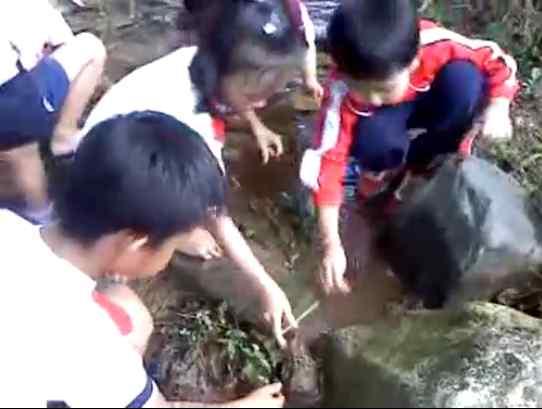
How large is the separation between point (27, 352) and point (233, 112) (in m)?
1.13

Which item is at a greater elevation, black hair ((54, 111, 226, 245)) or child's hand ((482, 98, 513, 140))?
black hair ((54, 111, 226, 245))

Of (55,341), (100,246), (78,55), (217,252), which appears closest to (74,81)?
(78,55)

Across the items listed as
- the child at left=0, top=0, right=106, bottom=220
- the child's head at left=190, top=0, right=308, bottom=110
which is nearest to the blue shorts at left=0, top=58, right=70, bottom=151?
the child at left=0, top=0, right=106, bottom=220

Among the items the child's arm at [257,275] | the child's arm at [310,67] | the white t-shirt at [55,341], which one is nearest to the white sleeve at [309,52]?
the child's arm at [310,67]

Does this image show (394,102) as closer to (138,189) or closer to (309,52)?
(309,52)

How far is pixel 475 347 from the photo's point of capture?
118 inches

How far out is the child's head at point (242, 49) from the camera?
3.26 metres

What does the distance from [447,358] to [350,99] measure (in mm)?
834

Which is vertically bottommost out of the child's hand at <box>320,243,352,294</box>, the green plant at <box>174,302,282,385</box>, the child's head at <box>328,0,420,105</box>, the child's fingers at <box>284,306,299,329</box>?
the green plant at <box>174,302,282,385</box>

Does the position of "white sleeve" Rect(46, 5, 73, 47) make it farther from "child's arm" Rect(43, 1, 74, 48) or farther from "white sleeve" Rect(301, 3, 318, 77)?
"white sleeve" Rect(301, 3, 318, 77)

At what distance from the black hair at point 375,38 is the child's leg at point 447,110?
209mm

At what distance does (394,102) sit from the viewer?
11.7ft

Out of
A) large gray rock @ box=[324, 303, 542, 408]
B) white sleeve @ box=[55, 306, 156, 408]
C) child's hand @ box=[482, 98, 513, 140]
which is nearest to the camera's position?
white sleeve @ box=[55, 306, 156, 408]

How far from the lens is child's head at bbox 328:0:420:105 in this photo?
10.9 feet
